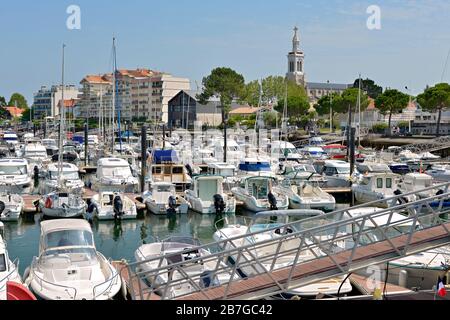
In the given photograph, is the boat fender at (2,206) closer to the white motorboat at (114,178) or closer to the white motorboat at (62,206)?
the white motorboat at (62,206)

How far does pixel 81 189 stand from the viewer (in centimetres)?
3050

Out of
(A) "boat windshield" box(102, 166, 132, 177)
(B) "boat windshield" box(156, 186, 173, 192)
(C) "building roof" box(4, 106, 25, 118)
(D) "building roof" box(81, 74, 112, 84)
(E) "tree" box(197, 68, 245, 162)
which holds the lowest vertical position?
(B) "boat windshield" box(156, 186, 173, 192)

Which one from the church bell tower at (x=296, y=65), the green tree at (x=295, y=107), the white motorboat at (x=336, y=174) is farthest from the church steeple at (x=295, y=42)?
the white motorboat at (x=336, y=174)

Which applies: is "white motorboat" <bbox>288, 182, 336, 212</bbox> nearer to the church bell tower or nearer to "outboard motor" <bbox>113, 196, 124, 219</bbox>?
"outboard motor" <bbox>113, 196, 124, 219</bbox>

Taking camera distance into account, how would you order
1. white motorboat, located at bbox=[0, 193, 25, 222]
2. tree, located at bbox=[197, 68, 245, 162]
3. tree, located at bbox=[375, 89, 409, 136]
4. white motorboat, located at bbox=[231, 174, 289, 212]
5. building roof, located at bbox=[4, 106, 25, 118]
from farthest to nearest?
building roof, located at bbox=[4, 106, 25, 118], tree, located at bbox=[197, 68, 245, 162], tree, located at bbox=[375, 89, 409, 136], white motorboat, located at bbox=[231, 174, 289, 212], white motorboat, located at bbox=[0, 193, 25, 222]

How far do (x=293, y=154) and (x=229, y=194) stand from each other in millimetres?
19637

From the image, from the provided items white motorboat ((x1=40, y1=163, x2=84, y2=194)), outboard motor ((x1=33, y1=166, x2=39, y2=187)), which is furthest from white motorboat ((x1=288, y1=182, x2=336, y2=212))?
outboard motor ((x1=33, y1=166, x2=39, y2=187))

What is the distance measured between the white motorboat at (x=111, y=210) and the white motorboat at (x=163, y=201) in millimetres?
1259

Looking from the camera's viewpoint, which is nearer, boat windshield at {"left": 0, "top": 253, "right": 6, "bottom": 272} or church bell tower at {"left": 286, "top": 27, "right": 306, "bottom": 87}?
boat windshield at {"left": 0, "top": 253, "right": 6, "bottom": 272}

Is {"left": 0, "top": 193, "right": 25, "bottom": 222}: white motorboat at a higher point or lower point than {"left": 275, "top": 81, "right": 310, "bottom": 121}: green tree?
lower

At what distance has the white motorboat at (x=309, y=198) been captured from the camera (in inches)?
1133

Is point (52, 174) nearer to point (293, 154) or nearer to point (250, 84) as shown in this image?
point (293, 154)

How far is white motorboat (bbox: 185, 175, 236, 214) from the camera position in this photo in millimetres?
Result: 27875

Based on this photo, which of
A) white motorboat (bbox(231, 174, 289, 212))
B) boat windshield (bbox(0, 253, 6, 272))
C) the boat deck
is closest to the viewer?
the boat deck
